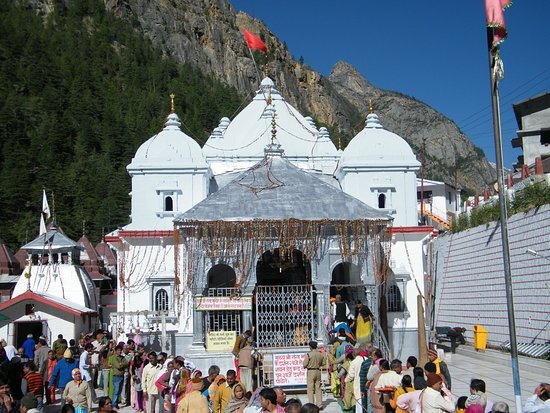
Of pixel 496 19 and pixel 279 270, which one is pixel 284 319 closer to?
pixel 279 270

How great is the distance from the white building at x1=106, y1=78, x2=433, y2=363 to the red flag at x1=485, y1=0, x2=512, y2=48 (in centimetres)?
1039

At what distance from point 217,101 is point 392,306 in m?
69.4

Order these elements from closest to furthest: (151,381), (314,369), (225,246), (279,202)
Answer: (151,381) < (314,369) < (225,246) < (279,202)

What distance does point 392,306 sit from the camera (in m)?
24.9

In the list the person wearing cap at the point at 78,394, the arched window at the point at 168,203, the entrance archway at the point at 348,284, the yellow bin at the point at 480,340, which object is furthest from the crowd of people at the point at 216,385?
the yellow bin at the point at 480,340

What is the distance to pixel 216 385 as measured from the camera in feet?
38.0

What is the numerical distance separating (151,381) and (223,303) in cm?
614

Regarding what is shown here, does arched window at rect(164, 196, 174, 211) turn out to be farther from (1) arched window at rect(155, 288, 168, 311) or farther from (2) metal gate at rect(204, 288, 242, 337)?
(2) metal gate at rect(204, 288, 242, 337)

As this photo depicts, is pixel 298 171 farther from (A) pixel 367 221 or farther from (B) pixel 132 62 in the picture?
(B) pixel 132 62

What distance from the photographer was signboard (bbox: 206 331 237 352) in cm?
1878

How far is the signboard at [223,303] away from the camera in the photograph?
19.8m

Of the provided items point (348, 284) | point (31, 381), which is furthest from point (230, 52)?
point (31, 381)

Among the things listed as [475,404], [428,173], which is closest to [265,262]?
[475,404]

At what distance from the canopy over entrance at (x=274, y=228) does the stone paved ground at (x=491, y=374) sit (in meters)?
3.98
